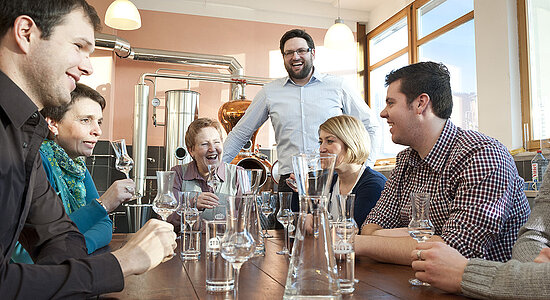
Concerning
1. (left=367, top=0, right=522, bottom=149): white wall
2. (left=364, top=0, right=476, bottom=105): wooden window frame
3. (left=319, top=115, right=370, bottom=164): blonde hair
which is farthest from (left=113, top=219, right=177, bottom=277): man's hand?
(left=364, top=0, right=476, bottom=105): wooden window frame

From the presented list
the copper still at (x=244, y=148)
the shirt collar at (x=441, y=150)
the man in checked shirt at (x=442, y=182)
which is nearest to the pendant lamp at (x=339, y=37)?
the copper still at (x=244, y=148)

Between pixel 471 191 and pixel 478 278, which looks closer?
pixel 478 278

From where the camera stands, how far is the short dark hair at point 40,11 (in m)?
0.93

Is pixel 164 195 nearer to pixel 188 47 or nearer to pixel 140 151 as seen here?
pixel 140 151

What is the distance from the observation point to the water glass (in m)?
0.89

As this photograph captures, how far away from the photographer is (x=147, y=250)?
0.92m

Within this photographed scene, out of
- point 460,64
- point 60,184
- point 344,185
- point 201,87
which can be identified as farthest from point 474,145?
point 201,87

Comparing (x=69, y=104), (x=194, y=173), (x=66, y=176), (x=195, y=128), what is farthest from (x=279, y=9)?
(x=66, y=176)

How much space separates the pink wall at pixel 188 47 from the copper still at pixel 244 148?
1231mm

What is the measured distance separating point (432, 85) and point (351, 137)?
61 cm

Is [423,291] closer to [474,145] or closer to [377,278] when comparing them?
[377,278]

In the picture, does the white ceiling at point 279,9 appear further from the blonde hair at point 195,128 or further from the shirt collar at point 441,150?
the shirt collar at point 441,150

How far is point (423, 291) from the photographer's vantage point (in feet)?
3.04

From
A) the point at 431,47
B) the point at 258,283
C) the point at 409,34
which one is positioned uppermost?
the point at 409,34
